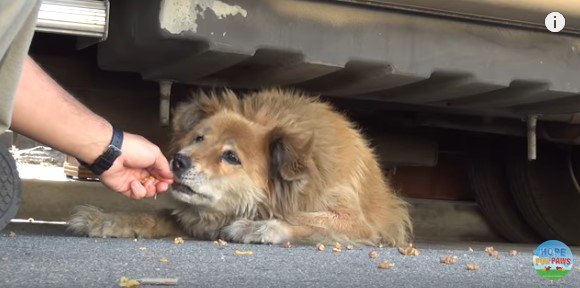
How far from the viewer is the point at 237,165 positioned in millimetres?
3627

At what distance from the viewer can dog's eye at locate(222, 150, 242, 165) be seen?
363cm

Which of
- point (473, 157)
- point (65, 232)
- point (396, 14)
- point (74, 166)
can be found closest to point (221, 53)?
point (396, 14)

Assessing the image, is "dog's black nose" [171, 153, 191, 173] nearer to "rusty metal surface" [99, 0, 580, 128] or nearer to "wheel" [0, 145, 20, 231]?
"rusty metal surface" [99, 0, 580, 128]

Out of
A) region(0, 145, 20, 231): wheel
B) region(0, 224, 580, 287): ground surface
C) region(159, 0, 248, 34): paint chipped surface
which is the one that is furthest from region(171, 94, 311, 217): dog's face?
region(159, 0, 248, 34): paint chipped surface

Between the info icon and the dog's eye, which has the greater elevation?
the info icon

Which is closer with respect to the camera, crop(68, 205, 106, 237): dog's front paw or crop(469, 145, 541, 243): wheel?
crop(68, 205, 106, 237): dog's front paw

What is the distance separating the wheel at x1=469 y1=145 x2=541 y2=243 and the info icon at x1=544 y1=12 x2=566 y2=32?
2.09 metres

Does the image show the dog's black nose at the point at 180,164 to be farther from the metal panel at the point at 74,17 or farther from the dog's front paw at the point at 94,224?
the metal panel at the point at 74,17

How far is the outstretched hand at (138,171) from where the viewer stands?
2137mm

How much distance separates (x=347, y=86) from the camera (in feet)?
11.7

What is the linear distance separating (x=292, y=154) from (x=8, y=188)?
1.16 meters

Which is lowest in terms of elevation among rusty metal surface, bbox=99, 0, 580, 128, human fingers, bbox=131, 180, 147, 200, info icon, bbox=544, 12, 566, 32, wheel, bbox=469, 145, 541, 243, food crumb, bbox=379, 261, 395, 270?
wheel, bbox=469, 145, 541, 243

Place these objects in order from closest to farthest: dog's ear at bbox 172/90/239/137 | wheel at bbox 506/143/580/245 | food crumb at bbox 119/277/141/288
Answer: food crumb at bbox 119/277/141/288 < dog's ear at bbox 172/90/239/137 < wheel at bbox 506/143/580/245

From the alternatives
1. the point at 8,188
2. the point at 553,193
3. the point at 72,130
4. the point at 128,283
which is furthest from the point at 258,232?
the point at 553,193
